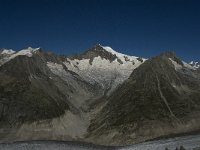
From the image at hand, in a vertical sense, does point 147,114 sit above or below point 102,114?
below

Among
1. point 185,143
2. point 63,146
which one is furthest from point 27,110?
point 185,143

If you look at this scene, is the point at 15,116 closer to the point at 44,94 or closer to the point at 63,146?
the point at 44,94

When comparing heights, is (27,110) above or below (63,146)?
above

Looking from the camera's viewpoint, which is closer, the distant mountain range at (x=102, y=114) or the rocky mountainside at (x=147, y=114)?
the rocky mountainside at (x=147, y=114)

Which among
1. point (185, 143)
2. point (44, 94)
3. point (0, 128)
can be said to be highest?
point (44, 94)

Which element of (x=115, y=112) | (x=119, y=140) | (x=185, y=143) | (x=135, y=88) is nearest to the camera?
(x=185, y=143)

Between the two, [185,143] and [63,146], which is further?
[63,146]

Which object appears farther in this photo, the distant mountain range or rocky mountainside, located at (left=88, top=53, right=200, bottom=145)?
the distant mountain range

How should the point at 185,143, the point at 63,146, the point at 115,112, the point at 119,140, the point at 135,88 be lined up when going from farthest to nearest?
the point at 135,88, the point at 115,112, the point at 119,140, the point at 63,146, the point at 185,143
